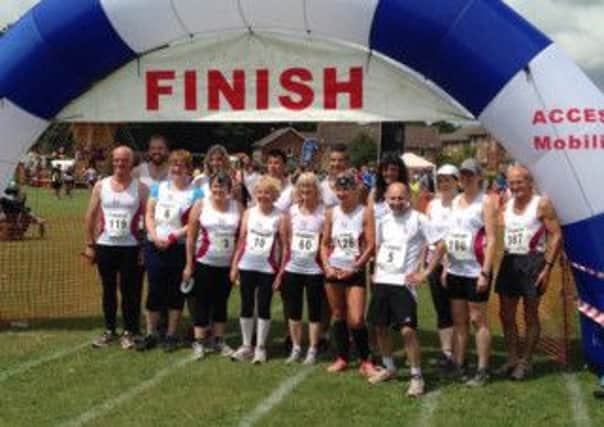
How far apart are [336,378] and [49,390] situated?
2.17m

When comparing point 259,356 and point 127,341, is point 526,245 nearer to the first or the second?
point 259,356

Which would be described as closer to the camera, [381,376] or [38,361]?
[381,376]

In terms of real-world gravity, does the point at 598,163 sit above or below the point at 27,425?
above

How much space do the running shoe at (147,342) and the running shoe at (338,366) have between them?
1708 millimetres

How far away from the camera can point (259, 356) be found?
7.84 m

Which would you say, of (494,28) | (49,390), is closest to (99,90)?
(49,390)

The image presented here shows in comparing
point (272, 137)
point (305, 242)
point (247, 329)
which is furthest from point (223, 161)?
point (272, 137)

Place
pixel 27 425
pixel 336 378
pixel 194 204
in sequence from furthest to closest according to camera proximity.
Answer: pixel 194 204
pixel 336 378
pixel 27 425

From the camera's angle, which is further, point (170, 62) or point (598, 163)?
point (170, 62)

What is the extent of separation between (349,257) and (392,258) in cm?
55

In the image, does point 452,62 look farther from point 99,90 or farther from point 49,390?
point 49,390

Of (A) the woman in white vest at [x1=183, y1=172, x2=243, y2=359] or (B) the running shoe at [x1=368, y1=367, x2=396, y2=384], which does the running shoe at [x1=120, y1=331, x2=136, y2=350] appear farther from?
(B) the running shoe at [x1=368, y1=367, x2=396, y2=384]

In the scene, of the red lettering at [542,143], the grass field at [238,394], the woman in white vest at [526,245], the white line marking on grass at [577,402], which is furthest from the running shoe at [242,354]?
the red lettering at [542,143]

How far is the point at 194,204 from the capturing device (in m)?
8.15
